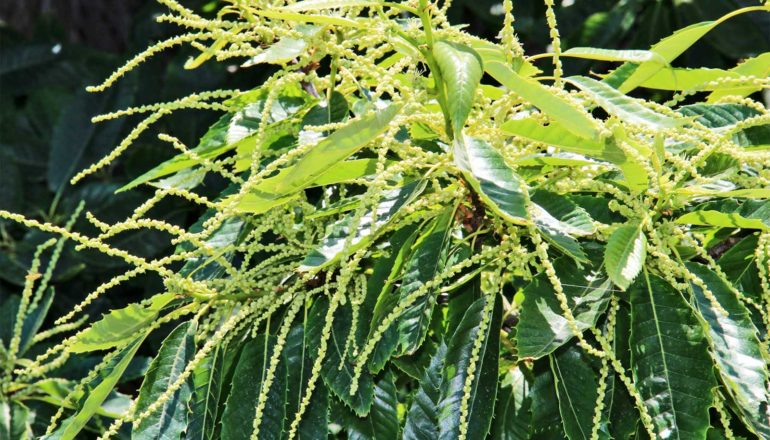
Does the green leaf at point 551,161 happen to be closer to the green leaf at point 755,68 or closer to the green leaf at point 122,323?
the green leaf at point 755,68

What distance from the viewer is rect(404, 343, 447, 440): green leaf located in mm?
1351

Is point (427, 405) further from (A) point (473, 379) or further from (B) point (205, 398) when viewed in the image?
(B) point (205, 398)

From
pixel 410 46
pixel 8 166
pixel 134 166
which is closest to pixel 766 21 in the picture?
pixel 134 166

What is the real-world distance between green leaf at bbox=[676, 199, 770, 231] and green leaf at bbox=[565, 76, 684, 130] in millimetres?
159

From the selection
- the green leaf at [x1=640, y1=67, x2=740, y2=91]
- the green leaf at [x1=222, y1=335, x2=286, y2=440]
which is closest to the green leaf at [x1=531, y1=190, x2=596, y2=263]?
the green leaf at [x1=640, y1=67, x2=740, y2=91]

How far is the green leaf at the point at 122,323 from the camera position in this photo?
4.54ft

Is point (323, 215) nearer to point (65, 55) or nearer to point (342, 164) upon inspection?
point (342, 164)

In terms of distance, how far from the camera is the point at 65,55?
3.96 meters

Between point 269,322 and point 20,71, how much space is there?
9.87ft

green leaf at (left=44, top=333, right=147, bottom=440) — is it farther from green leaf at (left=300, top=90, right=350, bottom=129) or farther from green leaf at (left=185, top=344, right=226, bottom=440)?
green leaf at (left=300, top=90, right=350, bottom=129)

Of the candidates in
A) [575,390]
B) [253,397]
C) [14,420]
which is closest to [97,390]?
A: [253,397]

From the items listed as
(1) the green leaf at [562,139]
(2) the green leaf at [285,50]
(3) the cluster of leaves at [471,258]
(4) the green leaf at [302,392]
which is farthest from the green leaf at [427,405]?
(2) the green leaf at [285,50]

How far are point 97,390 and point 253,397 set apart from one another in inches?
9.1

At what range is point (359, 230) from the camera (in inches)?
49.4
